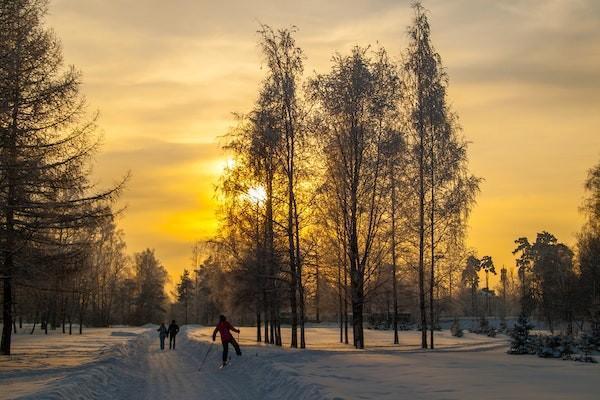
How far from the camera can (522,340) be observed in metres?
27.3

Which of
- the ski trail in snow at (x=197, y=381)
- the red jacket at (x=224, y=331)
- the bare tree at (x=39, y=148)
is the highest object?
the bare tree at (x=39, y=148)

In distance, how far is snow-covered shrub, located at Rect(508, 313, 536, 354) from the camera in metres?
27.0

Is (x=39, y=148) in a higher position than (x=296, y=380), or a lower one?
higher

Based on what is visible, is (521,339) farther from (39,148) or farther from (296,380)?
(39,148)

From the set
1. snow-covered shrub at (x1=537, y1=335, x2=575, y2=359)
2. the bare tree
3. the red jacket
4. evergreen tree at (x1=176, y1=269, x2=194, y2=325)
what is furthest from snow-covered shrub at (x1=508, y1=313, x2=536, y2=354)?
evergreen tree at (x1=176, y1=269, x2=194, y2=325)

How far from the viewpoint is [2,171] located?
1788 cm

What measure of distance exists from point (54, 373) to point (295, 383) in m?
8.66

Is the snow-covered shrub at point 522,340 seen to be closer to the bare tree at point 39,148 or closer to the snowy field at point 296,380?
the snowy field at point 296,380

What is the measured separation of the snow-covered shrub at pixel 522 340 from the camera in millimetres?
27014

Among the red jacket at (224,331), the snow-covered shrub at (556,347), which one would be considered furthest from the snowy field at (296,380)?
the snow-covered shrub at (556,347)

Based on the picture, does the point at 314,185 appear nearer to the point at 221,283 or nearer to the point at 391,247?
the point at 391,247

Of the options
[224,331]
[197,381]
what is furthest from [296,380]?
[224,331]

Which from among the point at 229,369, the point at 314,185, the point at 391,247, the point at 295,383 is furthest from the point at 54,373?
the point at 391,247

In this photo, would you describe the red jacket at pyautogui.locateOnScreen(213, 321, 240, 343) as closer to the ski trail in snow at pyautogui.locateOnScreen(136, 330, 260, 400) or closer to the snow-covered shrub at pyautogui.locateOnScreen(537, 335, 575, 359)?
the ski trail in snow at pyautogui.locateOnScreen(136, 330, 260, 400)
